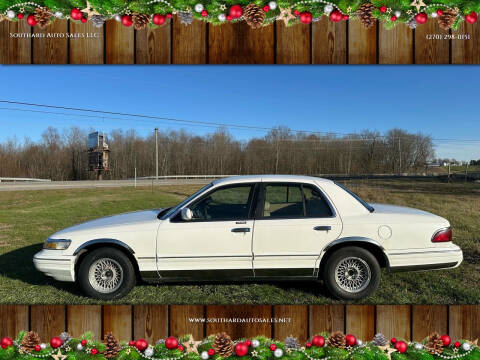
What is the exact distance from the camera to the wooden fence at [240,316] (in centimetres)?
201

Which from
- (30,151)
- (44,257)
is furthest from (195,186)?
(30,151)

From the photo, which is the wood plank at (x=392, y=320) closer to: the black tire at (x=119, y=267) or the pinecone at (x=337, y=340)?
the pinecone at (x=337, y=340)

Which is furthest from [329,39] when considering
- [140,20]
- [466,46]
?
[140,20]

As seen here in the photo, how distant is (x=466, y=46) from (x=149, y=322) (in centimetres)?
332

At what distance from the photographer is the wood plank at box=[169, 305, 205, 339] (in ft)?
6.62

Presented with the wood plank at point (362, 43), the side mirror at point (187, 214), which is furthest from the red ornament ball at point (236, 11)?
the side mirror at point (187, 214)

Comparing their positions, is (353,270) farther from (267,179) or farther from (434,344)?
(267,179)

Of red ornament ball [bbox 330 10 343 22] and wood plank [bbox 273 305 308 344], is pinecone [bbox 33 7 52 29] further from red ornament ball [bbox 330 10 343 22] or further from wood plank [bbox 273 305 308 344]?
wood plank [bbox 273 305 308 344]

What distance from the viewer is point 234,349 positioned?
1.93 m

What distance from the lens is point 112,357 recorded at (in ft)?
6.32

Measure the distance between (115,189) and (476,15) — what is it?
21.0 feet

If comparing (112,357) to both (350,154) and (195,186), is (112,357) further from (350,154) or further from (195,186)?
(350,154)

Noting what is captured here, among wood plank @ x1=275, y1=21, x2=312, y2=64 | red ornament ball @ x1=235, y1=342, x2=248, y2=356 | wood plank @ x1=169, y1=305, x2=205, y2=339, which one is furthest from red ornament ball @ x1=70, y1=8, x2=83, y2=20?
red ornament ball @ x1=235, y1=342, x2=248, y2=356

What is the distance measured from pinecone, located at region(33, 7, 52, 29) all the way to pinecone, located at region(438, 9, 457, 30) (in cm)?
304
